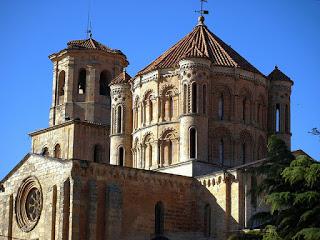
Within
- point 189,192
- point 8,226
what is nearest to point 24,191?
point 8,226

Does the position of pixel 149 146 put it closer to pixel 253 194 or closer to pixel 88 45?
pixel 253 194

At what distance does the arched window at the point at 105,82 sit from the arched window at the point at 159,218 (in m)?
13.2

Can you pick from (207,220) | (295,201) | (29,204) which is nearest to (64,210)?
(29,204)

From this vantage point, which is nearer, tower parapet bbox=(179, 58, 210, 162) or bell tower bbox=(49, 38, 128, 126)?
tower parapet bbox=(179, 58, 210, 162)

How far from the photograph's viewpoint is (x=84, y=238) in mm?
Answer: 43281

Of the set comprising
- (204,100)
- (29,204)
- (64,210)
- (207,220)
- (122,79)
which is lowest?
(207,220)

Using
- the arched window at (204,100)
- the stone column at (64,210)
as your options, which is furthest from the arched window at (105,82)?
the stone column at (64,210)

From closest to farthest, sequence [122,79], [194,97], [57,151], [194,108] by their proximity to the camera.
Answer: [194,108] < [194,97] < [122,79] < [57,151]

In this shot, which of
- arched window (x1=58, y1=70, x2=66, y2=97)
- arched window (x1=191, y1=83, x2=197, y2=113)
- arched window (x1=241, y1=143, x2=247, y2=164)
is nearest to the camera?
arched window (x1=191, y1=83, x2=197, y2=113)

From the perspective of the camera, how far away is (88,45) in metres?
57.8

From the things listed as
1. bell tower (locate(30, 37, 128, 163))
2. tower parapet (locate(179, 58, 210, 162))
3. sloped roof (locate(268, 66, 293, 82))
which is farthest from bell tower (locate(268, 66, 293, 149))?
bell tower (locate(30, 37, 128, 163))

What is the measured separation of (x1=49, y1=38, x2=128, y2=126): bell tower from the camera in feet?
186

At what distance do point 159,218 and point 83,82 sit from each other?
14.4 m

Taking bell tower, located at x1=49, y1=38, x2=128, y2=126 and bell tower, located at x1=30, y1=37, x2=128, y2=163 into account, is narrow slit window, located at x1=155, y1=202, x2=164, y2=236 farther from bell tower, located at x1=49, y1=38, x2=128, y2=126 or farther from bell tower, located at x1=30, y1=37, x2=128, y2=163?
bell tower, located at x1=49, y1=38, x2=128, y2=126
